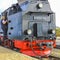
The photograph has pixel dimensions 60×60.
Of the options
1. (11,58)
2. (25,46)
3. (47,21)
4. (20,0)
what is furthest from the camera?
(20,0)

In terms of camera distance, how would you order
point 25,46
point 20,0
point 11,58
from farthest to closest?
point 20,0 → point 25,46 → point 11,58

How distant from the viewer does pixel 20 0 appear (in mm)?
19969

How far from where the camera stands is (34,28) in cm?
1788

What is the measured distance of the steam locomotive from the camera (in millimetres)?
17375

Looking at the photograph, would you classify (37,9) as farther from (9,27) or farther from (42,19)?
(9,27)

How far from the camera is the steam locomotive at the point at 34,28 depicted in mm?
17375

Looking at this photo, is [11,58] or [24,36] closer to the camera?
[11,58]

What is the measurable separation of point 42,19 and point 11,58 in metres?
4.51

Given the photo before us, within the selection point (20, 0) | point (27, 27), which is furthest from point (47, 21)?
point (20, 0)

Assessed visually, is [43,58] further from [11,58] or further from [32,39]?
[11,58]

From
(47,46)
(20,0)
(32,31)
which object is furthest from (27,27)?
(20,0)

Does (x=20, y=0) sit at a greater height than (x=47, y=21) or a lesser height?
greater

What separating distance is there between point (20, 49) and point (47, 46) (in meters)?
1.77

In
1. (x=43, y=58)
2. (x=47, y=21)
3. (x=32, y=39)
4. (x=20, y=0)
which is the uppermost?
(x=20, y=0)
